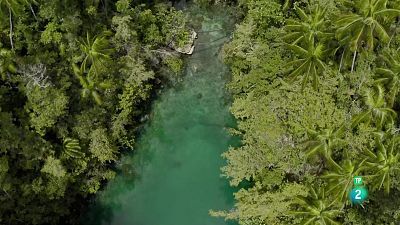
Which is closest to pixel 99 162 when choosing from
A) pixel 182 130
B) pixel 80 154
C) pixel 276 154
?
pixel 80 154

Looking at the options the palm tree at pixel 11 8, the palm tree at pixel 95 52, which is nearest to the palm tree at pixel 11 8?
the palm tree at pixel 11 8

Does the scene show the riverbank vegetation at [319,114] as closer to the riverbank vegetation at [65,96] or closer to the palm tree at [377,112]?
the palm tree at [377,112]

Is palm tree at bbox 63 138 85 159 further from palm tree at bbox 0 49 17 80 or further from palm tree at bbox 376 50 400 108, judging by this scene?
palm tree at bbox 376 50 400 108

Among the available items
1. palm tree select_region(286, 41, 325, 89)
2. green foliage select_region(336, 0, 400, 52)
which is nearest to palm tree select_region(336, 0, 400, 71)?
green foliage select_region(336, 0, 400, 52)

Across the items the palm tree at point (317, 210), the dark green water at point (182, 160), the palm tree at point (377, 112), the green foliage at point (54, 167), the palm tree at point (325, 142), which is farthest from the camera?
the dark green water at point (182, 160)

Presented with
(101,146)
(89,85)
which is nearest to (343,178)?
(101,146)
